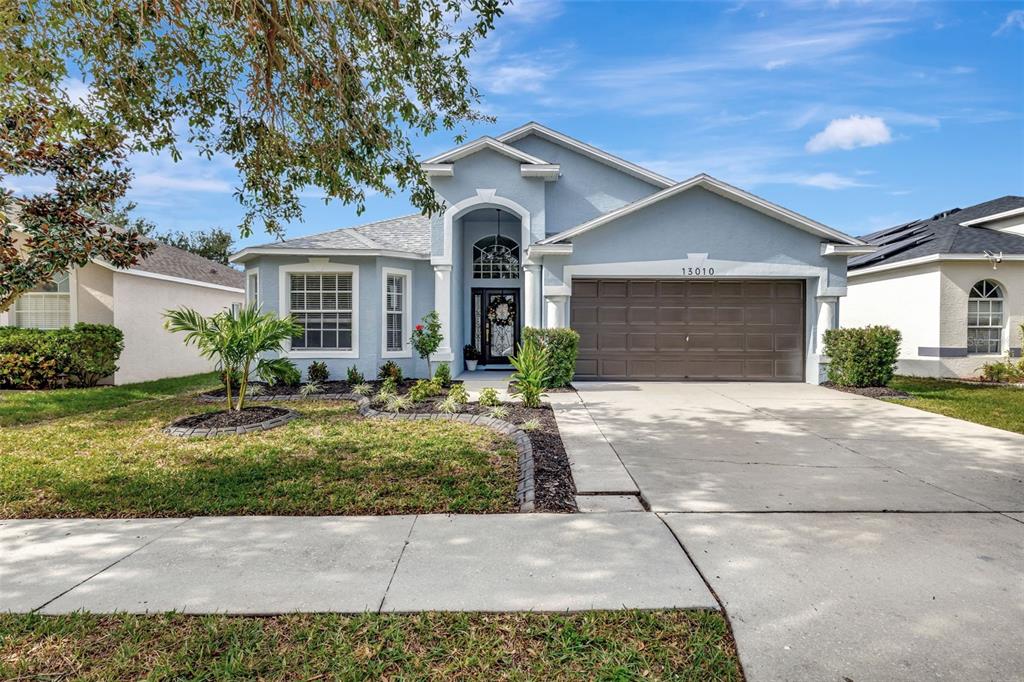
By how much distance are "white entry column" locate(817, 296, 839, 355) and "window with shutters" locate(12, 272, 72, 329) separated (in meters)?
19.5

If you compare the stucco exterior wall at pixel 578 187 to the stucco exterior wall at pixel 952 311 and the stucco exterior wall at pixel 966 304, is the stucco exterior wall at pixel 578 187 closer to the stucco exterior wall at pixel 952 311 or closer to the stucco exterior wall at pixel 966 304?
the stucco exterior wall at pixel 952 311

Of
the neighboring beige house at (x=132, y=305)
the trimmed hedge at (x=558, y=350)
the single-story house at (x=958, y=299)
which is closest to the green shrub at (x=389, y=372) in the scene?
the trimmed hedge at (x=558, y=350)

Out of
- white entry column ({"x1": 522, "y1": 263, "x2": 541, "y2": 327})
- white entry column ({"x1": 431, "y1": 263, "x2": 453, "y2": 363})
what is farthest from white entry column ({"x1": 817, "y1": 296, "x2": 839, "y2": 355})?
white entry column ({"x1": 431, "y1": 263, "x2": 453, "y2": 363})

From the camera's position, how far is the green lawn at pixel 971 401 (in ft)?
28.8

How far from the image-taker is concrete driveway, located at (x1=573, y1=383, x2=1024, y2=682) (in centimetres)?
267

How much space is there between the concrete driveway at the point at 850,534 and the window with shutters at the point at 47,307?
49.1ft

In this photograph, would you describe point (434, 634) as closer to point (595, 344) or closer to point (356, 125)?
point (356, 125)

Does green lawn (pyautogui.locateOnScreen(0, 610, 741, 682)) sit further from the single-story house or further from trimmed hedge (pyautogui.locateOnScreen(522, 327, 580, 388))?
the single-story house

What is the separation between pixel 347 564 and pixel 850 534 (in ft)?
12.4

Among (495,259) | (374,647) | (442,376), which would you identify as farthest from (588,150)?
(374,647)

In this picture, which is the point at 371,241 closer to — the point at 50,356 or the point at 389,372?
the point at 389,372

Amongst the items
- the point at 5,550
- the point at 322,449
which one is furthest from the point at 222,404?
the point at 5,550

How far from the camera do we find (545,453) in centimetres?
629

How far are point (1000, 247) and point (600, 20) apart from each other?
14.3m
